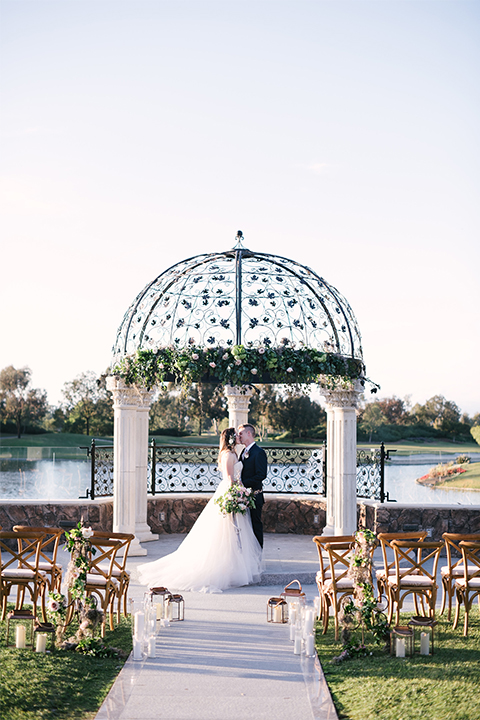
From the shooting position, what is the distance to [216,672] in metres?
5.52

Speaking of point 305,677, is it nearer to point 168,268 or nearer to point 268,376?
point 268,376

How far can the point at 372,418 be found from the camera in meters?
43.4

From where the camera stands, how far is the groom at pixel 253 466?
9078 millimetres

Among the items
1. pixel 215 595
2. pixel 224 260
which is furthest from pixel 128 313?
pixel 215 595

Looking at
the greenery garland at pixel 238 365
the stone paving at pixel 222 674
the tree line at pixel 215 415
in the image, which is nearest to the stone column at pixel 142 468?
the greenery garland at pixel 238 365

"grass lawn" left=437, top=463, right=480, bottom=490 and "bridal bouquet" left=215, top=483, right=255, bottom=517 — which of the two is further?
"grass lawn" left=437, top=463, right=480, bottom=490

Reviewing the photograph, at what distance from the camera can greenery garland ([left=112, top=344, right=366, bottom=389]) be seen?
9.42 metres

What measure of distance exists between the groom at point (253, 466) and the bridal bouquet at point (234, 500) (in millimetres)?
310

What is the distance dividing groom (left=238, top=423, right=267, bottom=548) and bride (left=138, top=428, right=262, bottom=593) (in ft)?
0.61

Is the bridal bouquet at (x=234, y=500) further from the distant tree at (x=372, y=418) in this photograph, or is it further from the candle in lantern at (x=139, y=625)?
the distant tree at (x=372, y=418)

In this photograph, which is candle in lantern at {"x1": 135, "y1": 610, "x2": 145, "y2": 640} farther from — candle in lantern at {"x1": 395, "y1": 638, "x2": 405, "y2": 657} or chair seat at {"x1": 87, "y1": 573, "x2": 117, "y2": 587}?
candle in lantern at {"x1": 395, "y1": 638, "x2": 405, "y2": 657}

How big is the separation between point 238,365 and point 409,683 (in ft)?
16.3

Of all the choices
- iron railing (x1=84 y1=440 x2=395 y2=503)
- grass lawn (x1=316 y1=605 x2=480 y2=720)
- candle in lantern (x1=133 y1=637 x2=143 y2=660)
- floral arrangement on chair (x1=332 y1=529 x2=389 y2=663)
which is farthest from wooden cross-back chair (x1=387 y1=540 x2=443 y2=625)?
iron railing (x1=84 y1=440 x2=395 y2=503)

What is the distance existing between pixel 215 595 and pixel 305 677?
9.34 ft
